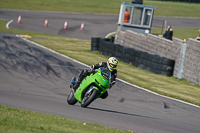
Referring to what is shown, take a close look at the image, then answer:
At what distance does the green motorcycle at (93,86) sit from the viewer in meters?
9.26

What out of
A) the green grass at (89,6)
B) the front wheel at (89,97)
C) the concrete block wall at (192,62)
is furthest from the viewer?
the green grass at (89,6)

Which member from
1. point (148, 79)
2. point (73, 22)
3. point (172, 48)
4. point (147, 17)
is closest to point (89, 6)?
point (73, 22)

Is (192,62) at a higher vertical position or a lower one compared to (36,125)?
lower

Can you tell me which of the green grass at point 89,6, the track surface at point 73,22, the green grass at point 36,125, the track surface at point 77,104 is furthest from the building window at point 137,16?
the green grass at point 89,6

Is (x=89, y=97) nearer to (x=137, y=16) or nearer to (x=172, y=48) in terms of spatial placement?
(x=172, y=48)

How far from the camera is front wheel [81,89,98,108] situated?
30.2ft

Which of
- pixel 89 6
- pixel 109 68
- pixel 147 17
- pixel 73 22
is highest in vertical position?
pixel 147 17

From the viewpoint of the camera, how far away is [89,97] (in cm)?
933

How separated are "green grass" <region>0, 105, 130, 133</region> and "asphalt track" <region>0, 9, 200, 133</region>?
3.42ft

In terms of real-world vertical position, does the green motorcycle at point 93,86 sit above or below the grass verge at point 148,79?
above

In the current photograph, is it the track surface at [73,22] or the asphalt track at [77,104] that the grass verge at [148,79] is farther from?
the track surface at [73,22]

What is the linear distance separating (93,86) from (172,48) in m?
9.61

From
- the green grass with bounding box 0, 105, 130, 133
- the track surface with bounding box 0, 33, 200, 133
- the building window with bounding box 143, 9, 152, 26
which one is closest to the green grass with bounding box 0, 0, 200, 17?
the building window with bounding box 143, 9, 152, 26

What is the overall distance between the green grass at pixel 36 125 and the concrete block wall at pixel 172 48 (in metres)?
9.95
